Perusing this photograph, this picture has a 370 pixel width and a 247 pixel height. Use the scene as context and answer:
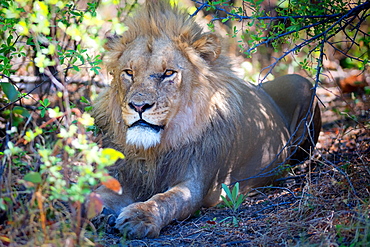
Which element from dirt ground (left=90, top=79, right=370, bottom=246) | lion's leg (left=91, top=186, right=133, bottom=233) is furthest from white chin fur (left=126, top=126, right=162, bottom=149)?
dirt ground (left=90, top=79, right=370, bottom=246)

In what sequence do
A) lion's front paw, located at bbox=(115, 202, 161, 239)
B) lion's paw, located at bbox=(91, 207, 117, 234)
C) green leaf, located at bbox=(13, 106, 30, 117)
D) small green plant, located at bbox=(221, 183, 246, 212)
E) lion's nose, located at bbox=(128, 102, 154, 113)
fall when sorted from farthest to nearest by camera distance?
small green plant, located at bbox=(221, 183, 246, 212), lion's nose, located at bbox=(128, 102, 154, 113), lion's paw, located at bbox=(91, 207, 117, 234), lion's front paw, located at bbox=(115, 202, 161, 239), green leaf, located at bbox=(13, 106, 30, 117)

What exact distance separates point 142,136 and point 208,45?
1221mm

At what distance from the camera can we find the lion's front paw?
3.82m

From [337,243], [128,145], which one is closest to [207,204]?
[128,145]

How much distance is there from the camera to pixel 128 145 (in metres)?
4.81

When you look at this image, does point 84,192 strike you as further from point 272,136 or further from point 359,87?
point 359,87

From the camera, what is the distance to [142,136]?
431 cm

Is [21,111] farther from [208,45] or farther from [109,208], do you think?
[208,45]

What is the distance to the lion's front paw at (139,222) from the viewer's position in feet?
12.5

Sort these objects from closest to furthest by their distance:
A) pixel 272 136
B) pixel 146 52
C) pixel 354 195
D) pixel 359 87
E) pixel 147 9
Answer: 1. pixel 354 195
2. pixel 146 52
3. pixel 147 9
4. pixel 272 136
5. pixel 359 87

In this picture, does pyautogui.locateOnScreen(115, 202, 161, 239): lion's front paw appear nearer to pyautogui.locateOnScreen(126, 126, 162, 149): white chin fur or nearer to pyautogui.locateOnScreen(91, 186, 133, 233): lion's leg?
pyautogui.locateOnScreen(91, 186, 133, 233): lion's leg

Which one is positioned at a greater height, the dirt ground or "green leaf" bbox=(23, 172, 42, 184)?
"green leaf" bbox=(23, 172, 42, 184)

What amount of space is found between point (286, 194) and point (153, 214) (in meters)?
1.68

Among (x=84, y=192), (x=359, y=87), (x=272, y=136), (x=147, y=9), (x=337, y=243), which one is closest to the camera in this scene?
(x=84, y=192)
